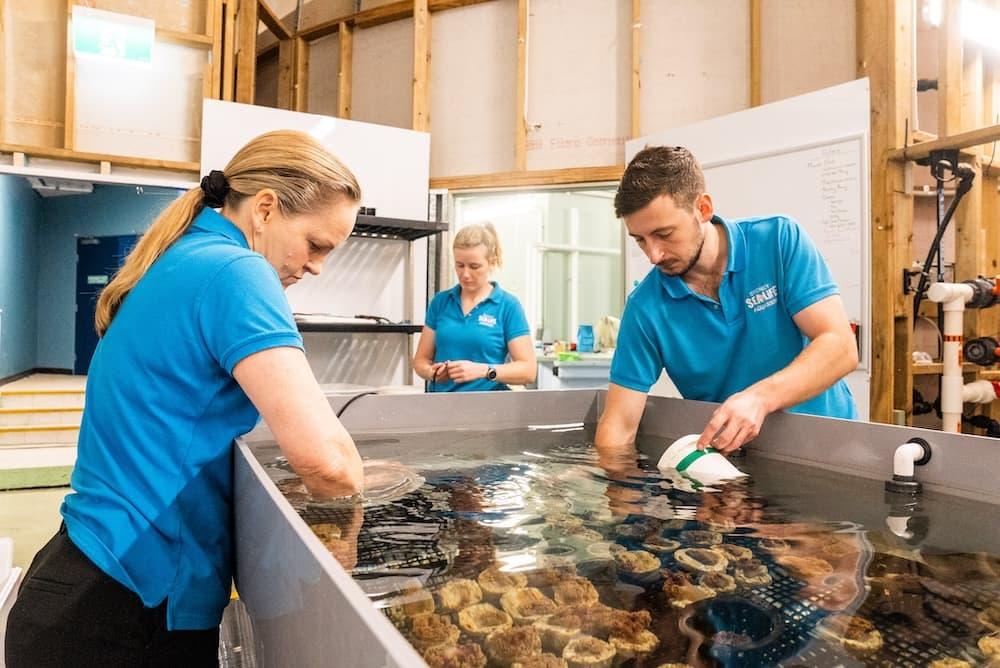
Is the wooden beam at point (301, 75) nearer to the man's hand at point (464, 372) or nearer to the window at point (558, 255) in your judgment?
the window at point (558, 255)

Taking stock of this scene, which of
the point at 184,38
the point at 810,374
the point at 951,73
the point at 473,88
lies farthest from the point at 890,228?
the point at 184,38

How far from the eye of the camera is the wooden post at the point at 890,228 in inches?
109

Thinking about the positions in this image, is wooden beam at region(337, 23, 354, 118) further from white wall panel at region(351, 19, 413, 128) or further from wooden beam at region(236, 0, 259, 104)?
wooden beam at region(236, 0, 259, 104)

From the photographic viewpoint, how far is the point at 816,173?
2.89 meters

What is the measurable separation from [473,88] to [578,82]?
0.67m

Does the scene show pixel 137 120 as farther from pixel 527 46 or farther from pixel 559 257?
pixel 559 257

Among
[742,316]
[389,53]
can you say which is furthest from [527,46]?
[742,316]

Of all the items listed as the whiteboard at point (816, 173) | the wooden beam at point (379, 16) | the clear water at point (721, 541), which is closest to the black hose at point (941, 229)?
the whiteboard at point (816, 173)

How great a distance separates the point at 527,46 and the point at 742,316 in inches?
128

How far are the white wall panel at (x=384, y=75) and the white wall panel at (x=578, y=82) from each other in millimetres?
833

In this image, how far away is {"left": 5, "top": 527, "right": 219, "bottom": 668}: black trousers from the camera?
851 millimetres

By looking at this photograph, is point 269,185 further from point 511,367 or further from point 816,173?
Answer: point 816,173

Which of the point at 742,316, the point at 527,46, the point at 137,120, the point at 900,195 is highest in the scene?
the point at 527,46

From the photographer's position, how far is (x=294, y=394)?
33.3 inches
